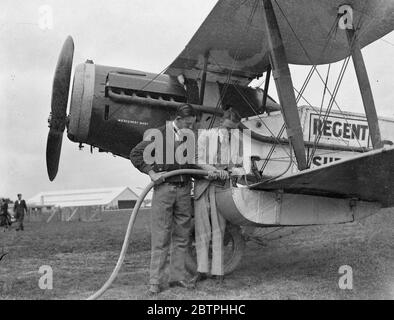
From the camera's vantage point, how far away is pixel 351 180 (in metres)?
4.29

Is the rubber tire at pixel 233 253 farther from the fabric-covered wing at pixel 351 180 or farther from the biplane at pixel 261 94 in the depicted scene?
the fabric-covered wing at pixel 351 180

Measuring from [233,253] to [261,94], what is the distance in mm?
3636

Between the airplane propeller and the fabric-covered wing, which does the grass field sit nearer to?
the fabric-covered wing

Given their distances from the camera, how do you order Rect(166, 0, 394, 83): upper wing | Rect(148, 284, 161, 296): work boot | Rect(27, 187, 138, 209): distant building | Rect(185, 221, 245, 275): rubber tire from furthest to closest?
Rect(27, 187, 138, 209): distant building
Rect(166, 0, 394, 83): upper wing
Rect(185, 221, 245, 275): rubber tire
Rect(148, 284, 161, 296): work boot

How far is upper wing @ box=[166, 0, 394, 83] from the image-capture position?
5.92 metres

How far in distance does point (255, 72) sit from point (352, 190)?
3539 mm

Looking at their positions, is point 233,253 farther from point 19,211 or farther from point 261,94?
point 19,211

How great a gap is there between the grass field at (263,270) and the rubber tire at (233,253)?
0.42 ft

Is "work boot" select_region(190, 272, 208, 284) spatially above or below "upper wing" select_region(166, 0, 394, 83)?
below

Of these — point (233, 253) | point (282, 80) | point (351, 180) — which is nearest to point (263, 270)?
point (233, 253)

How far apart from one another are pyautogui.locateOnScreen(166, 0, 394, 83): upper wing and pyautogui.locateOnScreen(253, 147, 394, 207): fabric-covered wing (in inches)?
70.9

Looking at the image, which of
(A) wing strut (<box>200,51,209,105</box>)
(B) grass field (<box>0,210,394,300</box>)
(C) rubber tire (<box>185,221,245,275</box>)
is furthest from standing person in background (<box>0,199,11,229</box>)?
(C) rubber tire (<box>185,221,245,275</box>)

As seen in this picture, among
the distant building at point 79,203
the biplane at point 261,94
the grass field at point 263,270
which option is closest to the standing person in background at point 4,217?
the distant building at point 79,203

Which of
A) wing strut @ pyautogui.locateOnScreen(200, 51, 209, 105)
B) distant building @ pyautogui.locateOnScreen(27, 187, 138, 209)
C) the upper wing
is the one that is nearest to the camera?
the upper wing
